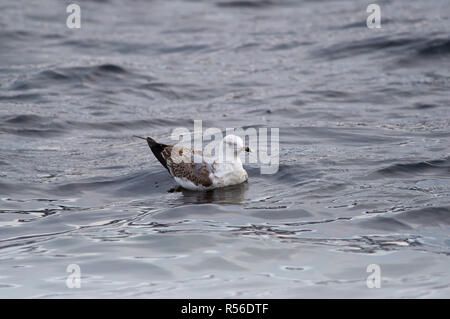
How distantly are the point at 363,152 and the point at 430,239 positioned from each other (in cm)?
358

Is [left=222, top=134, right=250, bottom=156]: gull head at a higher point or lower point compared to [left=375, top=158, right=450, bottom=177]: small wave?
higher

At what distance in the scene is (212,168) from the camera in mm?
10281

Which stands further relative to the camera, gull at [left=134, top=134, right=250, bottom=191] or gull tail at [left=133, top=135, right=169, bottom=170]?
gull tail at [left=133, top=135, right=169, bottom=170]

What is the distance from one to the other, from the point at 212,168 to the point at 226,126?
3.56 metres

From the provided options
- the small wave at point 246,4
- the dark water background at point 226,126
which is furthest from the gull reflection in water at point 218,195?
the small wave at point 246,4

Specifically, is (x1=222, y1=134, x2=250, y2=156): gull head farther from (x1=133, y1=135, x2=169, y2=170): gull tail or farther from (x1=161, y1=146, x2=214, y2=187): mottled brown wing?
(x1=133, y1=135, x2=169, y2=170): gull tail

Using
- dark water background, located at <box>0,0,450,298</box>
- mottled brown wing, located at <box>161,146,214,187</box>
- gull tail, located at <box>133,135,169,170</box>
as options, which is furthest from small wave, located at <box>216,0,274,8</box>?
mottled brown wing, located at <box>161,146,214,187</box>

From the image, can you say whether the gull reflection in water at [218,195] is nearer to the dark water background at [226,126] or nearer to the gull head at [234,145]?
the dark water background at [226,126]

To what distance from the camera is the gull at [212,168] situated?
10.3 metres

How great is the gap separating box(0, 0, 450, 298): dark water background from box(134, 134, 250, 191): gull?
0.18m

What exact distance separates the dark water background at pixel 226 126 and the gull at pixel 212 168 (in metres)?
0.18

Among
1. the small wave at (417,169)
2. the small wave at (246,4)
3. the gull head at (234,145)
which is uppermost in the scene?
the small wave at (246,4)

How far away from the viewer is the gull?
1026 cm
